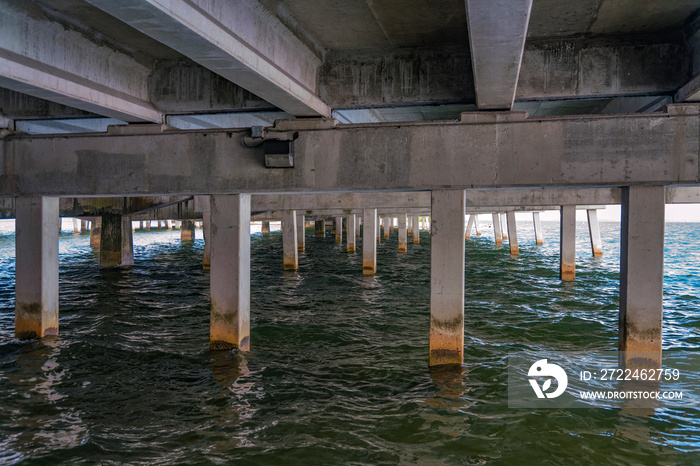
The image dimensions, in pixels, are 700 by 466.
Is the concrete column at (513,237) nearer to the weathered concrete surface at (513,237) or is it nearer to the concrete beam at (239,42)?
the weathered concrete surface at (513,237)

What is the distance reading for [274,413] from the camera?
6.48m

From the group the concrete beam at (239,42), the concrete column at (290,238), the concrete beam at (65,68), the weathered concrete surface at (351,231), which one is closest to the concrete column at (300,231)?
the weathered concrete surface at (351,231)

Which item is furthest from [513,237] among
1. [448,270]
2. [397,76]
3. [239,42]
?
[239,42]

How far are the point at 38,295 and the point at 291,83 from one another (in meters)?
6.31

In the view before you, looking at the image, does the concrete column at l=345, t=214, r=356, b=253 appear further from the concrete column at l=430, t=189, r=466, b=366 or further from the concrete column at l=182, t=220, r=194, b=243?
the concrete column at l=430, t=189, r=466, b=366

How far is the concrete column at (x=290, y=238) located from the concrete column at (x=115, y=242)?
7.46 meters

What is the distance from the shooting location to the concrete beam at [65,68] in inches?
228

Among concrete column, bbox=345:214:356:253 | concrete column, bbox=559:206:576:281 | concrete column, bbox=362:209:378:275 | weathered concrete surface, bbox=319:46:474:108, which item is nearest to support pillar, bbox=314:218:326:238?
concrete column, bbox=345:214:356:253

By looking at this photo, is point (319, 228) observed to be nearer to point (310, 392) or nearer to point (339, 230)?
point (339, 230)

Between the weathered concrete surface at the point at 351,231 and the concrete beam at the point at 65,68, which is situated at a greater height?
the concrete beam at the point at 65,68

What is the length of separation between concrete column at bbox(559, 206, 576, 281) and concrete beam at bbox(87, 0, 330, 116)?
14.9m

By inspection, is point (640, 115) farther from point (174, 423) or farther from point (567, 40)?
point (174, 423)

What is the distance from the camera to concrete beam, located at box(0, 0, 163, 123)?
579cm

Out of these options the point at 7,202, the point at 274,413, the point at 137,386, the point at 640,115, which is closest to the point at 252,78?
the point at 274,413
